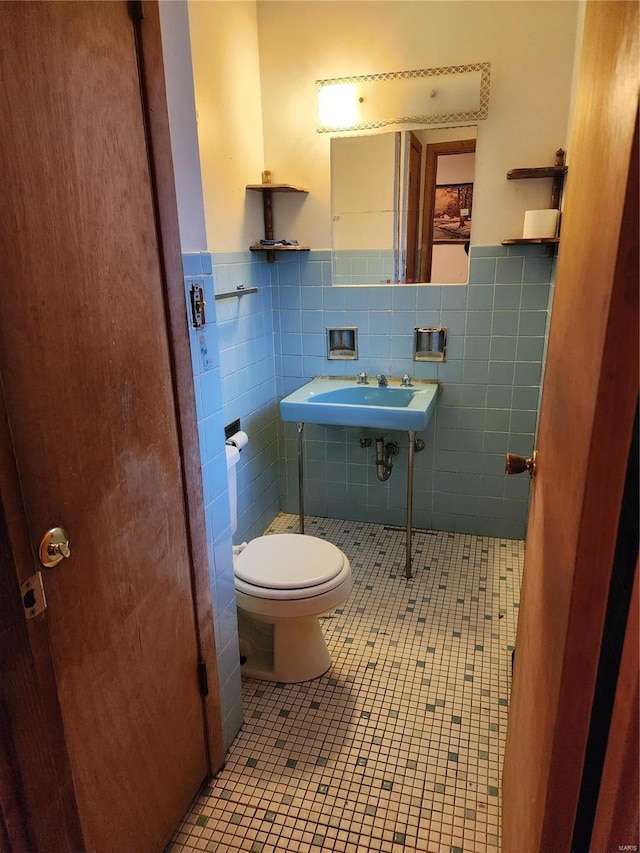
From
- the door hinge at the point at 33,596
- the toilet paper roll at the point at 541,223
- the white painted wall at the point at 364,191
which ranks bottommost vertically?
the door hinge at the point at 33,596

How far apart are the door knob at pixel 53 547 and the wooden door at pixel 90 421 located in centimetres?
1

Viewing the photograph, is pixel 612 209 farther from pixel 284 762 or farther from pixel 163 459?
pixel 284 762

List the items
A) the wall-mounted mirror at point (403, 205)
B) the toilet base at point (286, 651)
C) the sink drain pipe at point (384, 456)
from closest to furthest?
the toilet base at point (286, 651)
the wall-mounted mirror at point (403, 205)
the sink drain pipe at point (384, 456)

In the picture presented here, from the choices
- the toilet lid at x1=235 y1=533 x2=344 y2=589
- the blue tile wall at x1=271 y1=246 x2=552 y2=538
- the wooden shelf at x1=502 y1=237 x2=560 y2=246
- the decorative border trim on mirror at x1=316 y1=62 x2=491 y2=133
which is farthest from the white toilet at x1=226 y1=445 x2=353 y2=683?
the decorative border trim on mirror at x1=316 y1=62 x2=491 y2=133

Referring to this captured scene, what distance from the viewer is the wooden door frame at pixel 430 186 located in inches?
94.0

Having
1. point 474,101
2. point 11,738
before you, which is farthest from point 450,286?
point 11,738

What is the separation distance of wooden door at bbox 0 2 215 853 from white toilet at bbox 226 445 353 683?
50 centimetres

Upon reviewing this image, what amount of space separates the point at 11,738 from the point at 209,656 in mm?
665

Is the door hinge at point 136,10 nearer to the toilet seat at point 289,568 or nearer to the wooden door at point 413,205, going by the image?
the toilet seat at point 289,568

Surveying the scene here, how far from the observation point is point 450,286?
2541 millimetres

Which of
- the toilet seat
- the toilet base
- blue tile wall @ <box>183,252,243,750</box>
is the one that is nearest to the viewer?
blue tile wall @ <box>183,252,243,750</box>

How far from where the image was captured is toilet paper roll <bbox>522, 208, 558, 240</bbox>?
2.21 m

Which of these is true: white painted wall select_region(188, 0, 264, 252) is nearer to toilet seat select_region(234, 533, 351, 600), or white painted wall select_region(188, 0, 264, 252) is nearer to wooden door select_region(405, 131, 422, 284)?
wooden door select_region(405, 131, 422, 284)

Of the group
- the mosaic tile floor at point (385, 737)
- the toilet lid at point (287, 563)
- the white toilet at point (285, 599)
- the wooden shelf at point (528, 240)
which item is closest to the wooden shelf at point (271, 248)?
the wooden shelf at point (528, 240)
